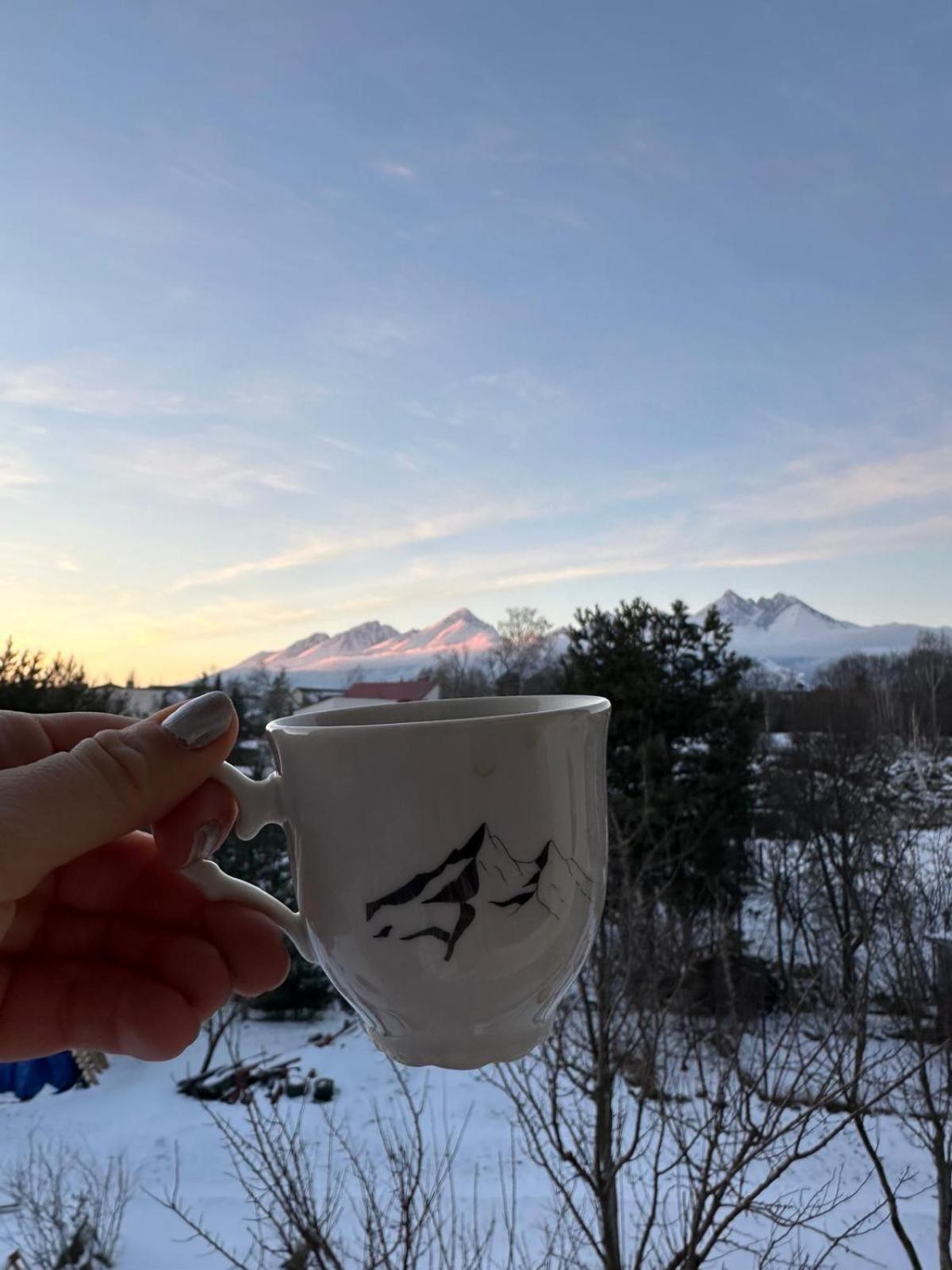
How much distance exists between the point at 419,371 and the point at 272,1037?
246 inches

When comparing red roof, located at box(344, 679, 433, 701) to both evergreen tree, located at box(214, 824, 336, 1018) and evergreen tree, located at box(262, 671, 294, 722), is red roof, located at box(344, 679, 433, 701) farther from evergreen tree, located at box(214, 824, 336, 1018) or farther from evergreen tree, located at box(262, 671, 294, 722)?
Result: evergreen tree, located at box(214, 824, 336, 1018)

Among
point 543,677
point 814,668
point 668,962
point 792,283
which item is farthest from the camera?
point 814,668

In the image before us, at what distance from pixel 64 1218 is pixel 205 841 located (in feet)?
18.1

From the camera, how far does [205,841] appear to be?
0.71m

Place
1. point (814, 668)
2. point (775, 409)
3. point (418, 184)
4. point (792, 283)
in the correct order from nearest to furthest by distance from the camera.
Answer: point (418, 184)
point (792, 283)
point (775, 409)
point (814, 668)

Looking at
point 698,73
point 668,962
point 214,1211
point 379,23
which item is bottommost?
point 214,1211

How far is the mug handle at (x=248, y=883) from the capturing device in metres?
0.68

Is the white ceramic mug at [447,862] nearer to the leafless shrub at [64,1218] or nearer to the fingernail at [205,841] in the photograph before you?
the fingernail at [205,841]

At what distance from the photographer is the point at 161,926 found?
937mm

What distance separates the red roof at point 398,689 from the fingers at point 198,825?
38.8 ft

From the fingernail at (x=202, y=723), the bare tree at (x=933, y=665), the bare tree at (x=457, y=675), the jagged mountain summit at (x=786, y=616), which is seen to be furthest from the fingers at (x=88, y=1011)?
the jagged mountain summit at (x=786, y=616)

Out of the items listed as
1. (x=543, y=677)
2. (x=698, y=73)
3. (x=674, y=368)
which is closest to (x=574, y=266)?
(x=698, y=73)

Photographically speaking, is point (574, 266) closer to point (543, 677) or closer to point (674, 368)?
point (674, 368)

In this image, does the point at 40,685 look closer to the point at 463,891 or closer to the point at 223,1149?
the point at 223,1149
